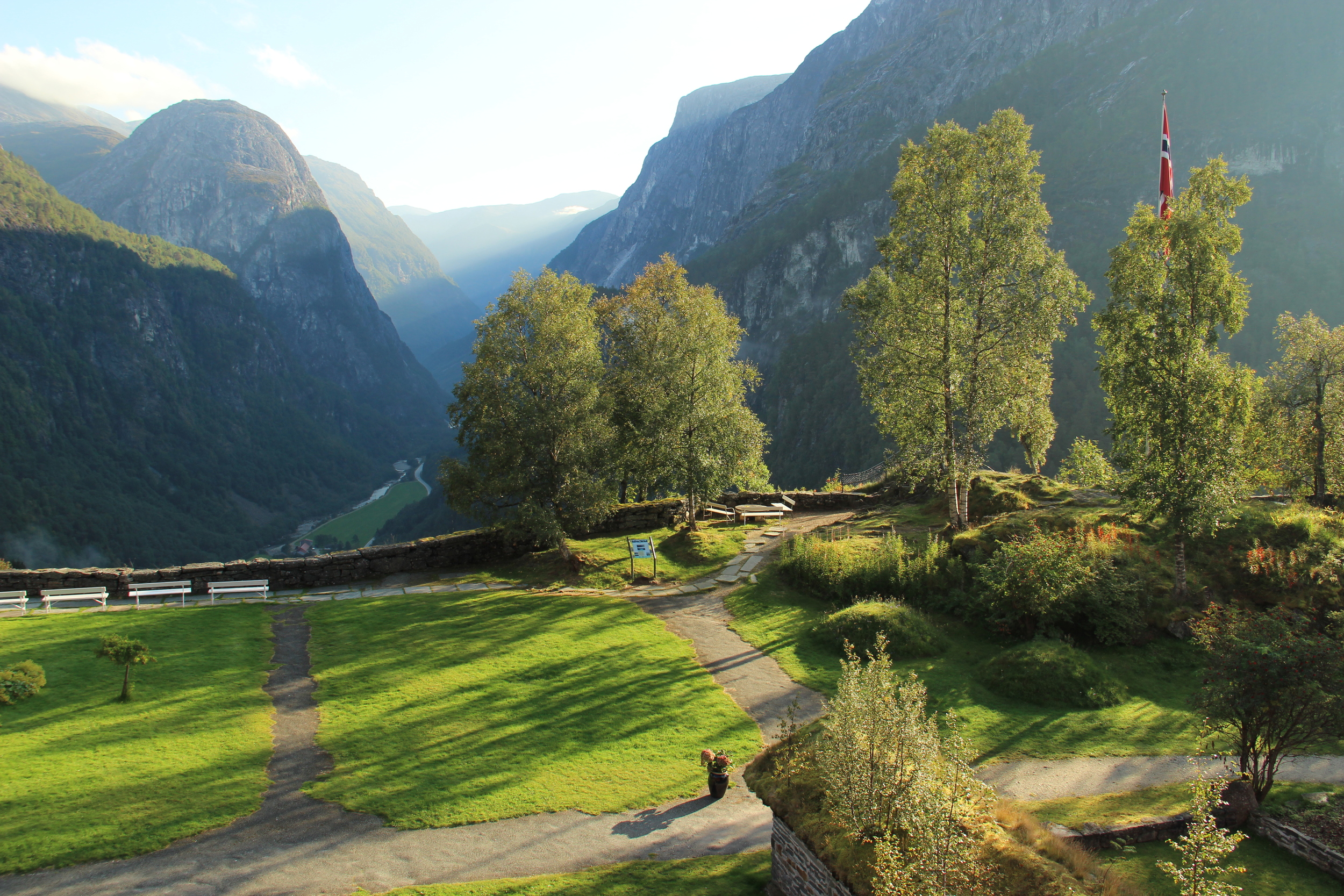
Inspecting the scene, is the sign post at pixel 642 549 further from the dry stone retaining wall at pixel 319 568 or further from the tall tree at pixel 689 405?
the dry stone retaining wall at pixel 319 568

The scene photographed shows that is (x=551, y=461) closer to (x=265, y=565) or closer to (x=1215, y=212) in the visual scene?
(x=265, y=565)

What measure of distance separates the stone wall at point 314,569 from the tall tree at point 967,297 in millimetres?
15196

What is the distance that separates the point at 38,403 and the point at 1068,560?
8227 inches

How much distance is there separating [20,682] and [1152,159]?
583 feet

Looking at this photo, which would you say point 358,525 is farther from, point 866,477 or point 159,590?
point 159,590

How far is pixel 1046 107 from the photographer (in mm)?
163000

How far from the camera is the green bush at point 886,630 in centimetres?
1572

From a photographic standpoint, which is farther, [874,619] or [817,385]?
[817,385]

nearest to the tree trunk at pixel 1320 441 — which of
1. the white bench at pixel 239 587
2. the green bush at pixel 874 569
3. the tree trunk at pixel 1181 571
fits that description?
the tree trunk at pixel 1181 571

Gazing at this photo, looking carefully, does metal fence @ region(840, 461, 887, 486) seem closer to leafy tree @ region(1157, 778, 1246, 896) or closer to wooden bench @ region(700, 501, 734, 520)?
wooden bench @ region(700, 501, 734, 520)

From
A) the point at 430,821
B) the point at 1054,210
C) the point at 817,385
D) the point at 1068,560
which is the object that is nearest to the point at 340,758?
the point at 430,821

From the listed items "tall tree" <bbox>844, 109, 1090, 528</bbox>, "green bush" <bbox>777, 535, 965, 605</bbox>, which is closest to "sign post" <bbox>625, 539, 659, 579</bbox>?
"green bush" <bbox>777, 535, 965, 605</bbox>

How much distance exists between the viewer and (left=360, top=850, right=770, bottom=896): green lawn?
8383 mm

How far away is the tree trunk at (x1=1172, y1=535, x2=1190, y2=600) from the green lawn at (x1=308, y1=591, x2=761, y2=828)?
1142 cm
